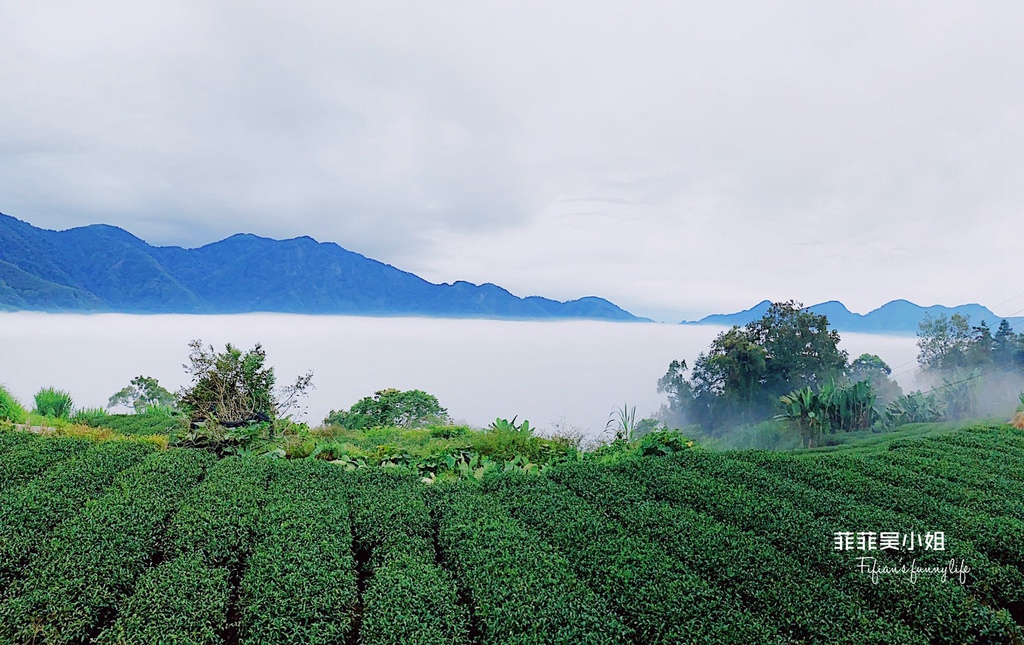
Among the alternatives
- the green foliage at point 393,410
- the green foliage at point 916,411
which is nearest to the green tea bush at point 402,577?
the green foliage at point 393,410

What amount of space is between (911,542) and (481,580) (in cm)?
309

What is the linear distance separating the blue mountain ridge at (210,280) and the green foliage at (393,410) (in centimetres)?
4857

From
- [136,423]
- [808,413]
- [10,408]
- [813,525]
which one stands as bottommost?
[808,413]

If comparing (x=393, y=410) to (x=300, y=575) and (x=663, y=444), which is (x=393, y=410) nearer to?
(x=663, y=444)

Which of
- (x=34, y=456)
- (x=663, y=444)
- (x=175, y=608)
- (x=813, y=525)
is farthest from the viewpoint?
(x=663, y=444)

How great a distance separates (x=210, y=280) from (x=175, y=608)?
9149cm

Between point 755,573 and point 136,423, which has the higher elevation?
point 755,573

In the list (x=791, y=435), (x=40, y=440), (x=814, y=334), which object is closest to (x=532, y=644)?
(x=40, y=440)

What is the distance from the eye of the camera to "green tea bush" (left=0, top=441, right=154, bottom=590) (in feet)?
11.6

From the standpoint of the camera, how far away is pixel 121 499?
168 inches

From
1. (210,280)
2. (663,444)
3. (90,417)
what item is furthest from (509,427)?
(210,280)

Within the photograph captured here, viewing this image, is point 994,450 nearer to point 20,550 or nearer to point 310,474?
point 310,474

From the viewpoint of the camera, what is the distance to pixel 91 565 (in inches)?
130

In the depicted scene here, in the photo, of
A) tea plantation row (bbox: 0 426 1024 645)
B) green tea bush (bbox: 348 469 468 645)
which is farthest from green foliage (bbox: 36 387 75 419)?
green tea bush (bbox: 348 469 468 645)
